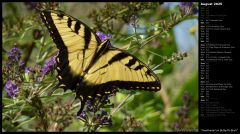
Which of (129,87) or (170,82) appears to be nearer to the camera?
(129,87)

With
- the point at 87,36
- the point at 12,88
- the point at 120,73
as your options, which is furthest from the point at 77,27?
the point at 12,88

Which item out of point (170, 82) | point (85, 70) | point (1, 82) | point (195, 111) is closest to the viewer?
point (85, 70)

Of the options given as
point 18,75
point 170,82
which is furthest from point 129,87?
point 170,82

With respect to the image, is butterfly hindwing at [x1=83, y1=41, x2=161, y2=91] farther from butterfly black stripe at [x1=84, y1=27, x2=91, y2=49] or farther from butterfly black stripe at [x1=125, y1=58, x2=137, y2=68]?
butterfly black stripe at [x1=84, y1=27, x2=91, y2=49]

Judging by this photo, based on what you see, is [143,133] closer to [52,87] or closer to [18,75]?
[52,87]

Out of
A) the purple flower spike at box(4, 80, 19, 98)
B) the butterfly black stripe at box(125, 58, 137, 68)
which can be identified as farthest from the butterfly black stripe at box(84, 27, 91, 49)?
the purple flower spike at box(4, 80, 19, 98)

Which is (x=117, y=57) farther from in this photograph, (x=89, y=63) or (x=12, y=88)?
(x=12, y=88)
